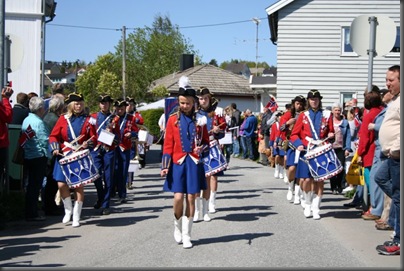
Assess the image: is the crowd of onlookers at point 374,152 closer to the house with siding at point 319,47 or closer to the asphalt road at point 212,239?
the asphalt road at point 212,239

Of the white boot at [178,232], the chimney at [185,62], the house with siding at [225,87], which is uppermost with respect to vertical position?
the chimney at [185,62]

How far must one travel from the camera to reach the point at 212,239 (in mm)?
10305

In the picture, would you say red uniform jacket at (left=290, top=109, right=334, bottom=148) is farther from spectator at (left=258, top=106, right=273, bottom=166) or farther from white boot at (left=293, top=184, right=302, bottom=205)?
spectator at (left=258, top=106, right=273, bottom=166)

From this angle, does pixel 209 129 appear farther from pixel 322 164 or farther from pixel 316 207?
pixel 316 207

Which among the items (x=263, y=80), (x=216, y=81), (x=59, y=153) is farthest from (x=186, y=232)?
(x=216, y=81)

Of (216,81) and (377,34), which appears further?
(216,81)

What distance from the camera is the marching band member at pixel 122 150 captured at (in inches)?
576

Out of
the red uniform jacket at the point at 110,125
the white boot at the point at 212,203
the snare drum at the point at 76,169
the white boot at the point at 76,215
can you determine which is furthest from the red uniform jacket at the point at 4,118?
the white boot at the point at 212,203

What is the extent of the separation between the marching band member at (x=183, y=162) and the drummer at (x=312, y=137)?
3.07 metres

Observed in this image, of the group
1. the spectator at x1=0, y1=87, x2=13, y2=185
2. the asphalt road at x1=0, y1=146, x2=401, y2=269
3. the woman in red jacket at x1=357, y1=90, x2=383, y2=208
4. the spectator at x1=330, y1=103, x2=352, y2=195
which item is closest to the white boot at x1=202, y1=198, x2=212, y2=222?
the asphalt road at x1=0, y1=146, x2=401, y2=269

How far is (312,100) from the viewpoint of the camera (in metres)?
12.5

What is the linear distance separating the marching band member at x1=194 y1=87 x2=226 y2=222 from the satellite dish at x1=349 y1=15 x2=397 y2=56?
A: 272cm

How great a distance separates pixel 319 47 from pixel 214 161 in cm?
1797

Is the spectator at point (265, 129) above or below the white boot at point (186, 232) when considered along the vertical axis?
above
